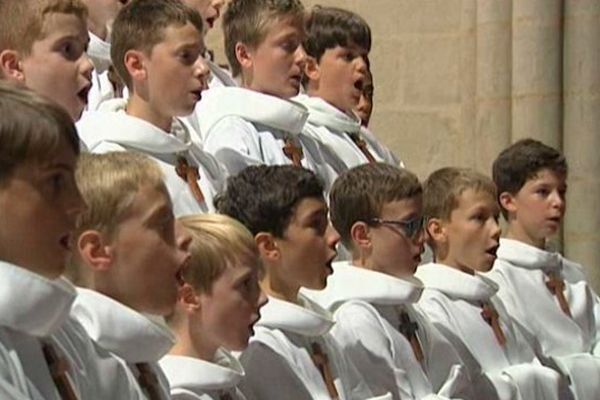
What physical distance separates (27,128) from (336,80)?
386 centimetres

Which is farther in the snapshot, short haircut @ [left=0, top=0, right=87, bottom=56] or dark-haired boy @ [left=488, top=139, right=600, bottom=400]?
dark-haired boy @ [left=488, top=139, right=600, bottom=400]

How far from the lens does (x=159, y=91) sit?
20.0ft

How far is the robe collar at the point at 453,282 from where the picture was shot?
23.5 ft

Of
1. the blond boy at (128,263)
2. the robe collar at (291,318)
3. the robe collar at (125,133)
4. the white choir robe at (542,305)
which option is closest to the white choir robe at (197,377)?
the blond boy at (128,263)

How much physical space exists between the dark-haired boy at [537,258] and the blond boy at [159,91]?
189 cm

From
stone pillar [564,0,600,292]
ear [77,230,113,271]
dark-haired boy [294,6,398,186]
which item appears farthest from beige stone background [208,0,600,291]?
ear [77,230,113,271]

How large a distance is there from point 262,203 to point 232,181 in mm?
95

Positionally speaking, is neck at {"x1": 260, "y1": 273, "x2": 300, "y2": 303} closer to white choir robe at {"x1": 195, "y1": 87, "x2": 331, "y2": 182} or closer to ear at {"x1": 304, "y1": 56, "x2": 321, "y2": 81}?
white choir robe at {"x1": 195, "y1": 87, "x2": 331, "y2": 182}

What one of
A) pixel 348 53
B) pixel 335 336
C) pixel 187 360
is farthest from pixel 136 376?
pixel 348 53

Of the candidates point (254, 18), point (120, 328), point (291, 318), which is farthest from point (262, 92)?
point (120, 328)

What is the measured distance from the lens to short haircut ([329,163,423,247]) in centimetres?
642

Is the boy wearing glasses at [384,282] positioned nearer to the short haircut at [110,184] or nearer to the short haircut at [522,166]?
the short haircut at [522,166]

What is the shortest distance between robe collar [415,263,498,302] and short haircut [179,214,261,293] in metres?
2.16

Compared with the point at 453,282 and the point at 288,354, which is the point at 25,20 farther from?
the point at 453,282
